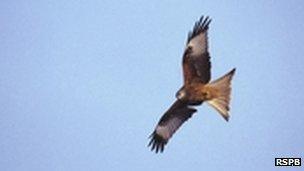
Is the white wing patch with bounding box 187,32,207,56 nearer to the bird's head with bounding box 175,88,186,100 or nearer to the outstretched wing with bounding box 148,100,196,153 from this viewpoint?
the bird's head with bounding box 175,88,186,100

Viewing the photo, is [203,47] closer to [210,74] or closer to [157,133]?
[210,74]

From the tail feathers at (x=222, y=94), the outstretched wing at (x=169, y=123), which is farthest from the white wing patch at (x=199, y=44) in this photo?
the outstretched wing at (x=169, y=123)

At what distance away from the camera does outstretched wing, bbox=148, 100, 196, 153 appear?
7.44 metres

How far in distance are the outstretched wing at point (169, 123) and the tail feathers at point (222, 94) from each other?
0.64 metres

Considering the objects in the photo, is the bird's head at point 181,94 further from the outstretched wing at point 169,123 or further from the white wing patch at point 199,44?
the white wing patch at point 199,44

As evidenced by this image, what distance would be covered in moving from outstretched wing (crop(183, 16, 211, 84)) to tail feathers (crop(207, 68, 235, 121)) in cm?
23

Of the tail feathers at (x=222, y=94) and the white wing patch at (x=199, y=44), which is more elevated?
the white wing patch at (x=199, y=44)

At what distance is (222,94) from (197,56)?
1.88 ft

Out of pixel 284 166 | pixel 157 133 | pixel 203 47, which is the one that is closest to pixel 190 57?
pixel 203 47

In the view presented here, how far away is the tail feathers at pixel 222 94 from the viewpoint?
21.7 feet

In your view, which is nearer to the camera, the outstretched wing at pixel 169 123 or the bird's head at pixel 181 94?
the bird's head at pixel 181 94

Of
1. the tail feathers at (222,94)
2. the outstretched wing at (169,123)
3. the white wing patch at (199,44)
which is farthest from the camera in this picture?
the outstretched wing at (169,123)

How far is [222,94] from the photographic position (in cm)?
665

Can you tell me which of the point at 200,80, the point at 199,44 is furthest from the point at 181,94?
the point at 199,44
